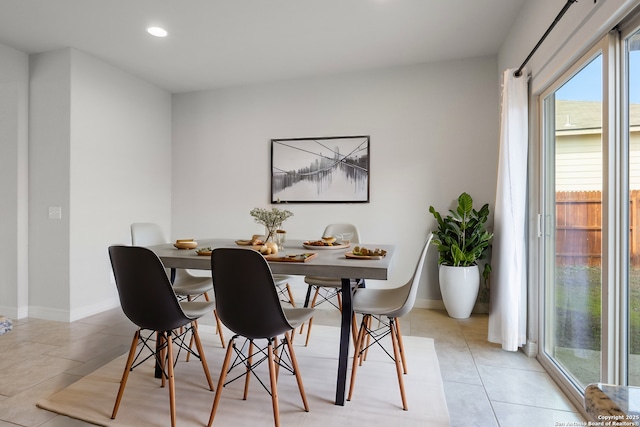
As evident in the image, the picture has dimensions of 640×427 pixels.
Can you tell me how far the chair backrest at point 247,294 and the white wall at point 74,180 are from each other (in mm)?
2699


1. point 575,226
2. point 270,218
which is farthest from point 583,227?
point 270,218

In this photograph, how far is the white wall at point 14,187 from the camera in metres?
3.48

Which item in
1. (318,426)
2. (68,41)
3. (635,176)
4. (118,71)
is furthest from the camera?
(118,71)

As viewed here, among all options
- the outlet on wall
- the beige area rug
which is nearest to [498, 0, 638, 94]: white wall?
the beige area rug

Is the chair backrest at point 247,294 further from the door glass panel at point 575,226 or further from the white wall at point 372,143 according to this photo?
the white wall at point 372,143

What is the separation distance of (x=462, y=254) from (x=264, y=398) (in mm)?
2248

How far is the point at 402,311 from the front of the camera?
1.87 meters

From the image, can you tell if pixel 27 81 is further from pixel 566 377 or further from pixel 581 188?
pixel 566 377

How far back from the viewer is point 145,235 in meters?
2.70

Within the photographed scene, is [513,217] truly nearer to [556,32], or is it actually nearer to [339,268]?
[556,32]

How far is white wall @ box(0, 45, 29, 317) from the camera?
3.48 metres

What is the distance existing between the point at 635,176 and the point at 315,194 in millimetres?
2998

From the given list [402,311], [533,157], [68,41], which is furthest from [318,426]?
[68,41]

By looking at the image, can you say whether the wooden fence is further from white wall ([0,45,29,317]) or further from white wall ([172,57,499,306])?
white wall ([0,45,29,317])
